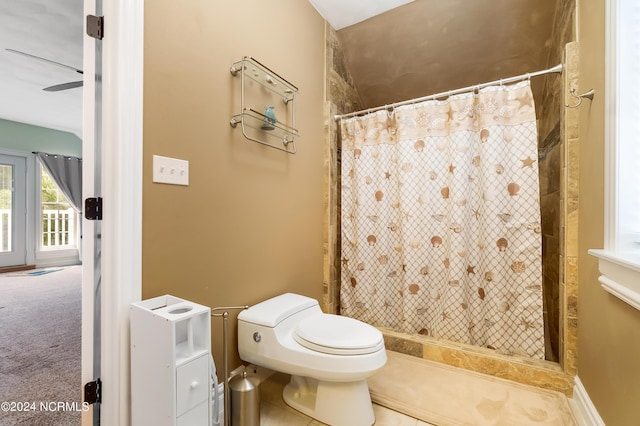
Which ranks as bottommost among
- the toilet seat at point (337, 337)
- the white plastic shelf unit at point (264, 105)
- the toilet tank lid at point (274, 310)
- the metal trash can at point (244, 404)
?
the metal trash can at point (244, 404)

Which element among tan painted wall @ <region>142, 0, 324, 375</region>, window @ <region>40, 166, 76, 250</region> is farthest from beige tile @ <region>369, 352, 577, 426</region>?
window @ <region>40, 166, 76, 250</region>

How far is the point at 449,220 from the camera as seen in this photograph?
6.25 feet

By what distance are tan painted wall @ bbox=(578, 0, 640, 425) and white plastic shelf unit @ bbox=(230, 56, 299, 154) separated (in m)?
1.50

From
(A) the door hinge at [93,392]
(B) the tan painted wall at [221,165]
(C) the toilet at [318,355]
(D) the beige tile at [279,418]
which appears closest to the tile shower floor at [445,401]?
(D) the beige tile at [279,418]

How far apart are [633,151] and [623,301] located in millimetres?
532

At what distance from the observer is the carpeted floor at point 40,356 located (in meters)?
1.41

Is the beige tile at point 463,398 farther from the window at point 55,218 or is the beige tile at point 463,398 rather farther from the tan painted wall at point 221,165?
the window at point 55,218

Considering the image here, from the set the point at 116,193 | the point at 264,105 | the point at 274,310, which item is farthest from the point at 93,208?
the point at 264,105

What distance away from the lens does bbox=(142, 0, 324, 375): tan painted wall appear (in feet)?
3.82

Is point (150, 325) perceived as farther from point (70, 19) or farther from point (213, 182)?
point (70, 19)

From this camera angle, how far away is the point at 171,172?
3.95 feet

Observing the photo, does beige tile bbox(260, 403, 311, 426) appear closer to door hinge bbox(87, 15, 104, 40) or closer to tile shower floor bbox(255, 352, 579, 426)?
tile shower floor bbox(255, 352, 579, 426)

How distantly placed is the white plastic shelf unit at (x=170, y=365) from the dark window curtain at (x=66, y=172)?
5.39 metres

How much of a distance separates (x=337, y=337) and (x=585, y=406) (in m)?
1.15
